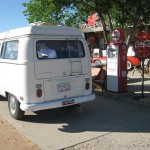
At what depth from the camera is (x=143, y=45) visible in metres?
9.34

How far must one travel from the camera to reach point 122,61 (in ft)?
33.3

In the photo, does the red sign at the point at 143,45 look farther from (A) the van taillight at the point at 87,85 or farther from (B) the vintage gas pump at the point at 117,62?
(A) the van taillight at the point at 87,85

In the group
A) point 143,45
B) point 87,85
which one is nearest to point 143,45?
point 143,45

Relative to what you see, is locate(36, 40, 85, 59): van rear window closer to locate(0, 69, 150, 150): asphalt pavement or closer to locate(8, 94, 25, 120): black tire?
locate(8, 94, 25, 120): black tire

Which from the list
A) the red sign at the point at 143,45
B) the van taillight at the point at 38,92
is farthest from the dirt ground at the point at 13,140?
the red sign at the point at 143,45

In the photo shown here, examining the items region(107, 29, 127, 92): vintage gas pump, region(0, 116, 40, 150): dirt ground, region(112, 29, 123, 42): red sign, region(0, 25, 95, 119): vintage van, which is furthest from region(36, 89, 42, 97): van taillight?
region(112, 29, 123, 42): red sign

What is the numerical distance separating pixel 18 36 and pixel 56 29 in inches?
36.0

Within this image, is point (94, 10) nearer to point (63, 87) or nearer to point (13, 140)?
point (63, 87)

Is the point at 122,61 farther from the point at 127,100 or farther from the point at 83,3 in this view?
the point at 83,3

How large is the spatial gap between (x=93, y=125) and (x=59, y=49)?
1.99 metres

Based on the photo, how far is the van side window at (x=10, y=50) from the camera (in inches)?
292

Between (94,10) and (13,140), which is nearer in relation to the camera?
(13,140)

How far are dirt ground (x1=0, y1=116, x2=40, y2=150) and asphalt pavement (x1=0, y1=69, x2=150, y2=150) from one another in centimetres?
13

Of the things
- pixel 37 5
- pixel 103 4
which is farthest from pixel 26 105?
pixel 37 5
